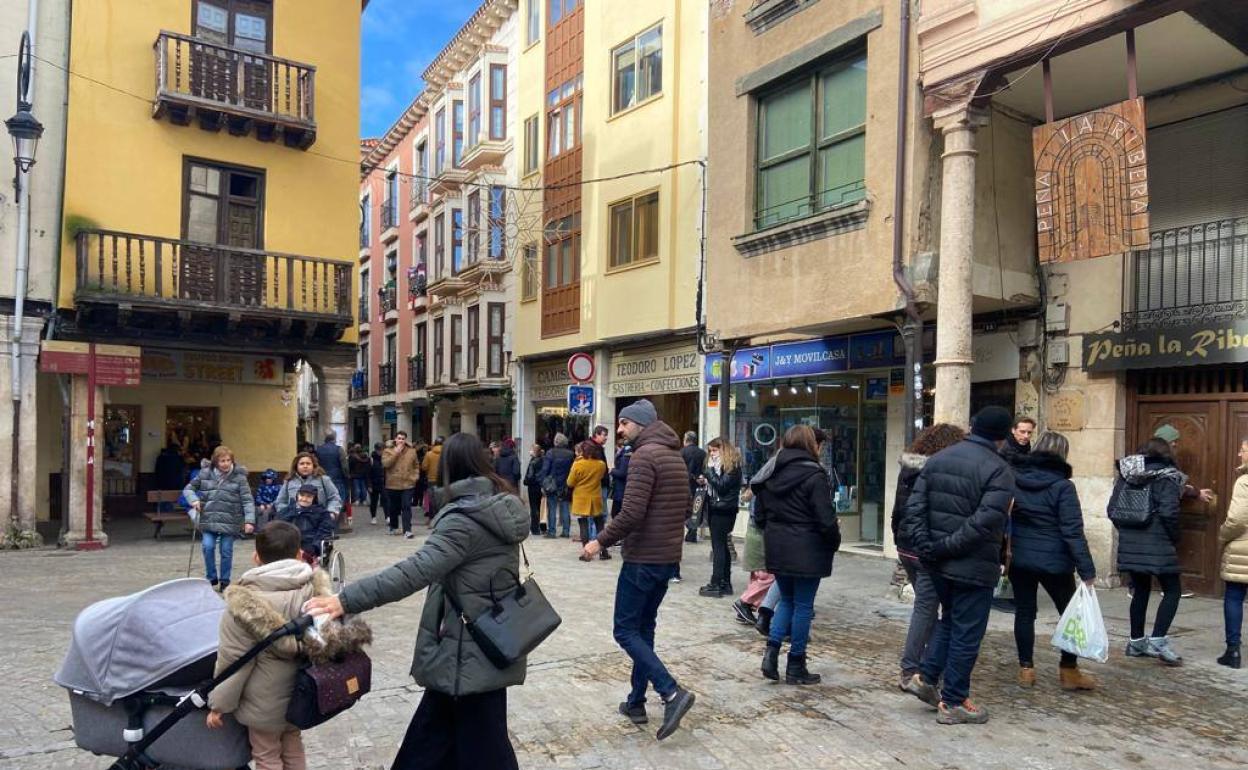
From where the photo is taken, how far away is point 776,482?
6.18 metres

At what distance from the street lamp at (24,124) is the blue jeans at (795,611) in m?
12.3

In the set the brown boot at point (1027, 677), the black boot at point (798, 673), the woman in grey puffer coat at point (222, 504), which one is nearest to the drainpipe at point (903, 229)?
the brown boot at point (1027, 677)

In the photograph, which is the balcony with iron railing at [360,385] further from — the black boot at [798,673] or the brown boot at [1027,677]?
the brown boot at [1027,677]

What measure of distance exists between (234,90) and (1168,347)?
1442 cm

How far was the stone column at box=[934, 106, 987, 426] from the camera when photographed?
32.5 feet

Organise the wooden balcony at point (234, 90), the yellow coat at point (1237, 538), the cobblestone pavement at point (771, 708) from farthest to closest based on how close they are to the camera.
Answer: the wooden balcony at point (234, 90) → the yellow coat at point (1237, 538) → the cobblestone pavement at point (771, 708)

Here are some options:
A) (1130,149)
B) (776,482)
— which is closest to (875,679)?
(776,482)

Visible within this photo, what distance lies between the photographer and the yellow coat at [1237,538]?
268 inches

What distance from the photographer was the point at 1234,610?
6.95 metres

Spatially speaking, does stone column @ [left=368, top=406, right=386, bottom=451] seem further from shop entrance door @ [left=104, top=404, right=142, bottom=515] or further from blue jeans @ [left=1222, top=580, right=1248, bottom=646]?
blue jeans @ [left=1222, top=580, right=1248, bottom=646]

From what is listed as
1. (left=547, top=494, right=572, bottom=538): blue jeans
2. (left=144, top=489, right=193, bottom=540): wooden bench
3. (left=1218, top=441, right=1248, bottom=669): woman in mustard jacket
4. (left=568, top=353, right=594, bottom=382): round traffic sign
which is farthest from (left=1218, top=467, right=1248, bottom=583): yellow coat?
(left=144, top=489, right=193, bottom=540): wooden bench

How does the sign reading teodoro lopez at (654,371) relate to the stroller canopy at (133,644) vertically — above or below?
above

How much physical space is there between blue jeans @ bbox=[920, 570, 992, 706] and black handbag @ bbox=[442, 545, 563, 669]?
2.74 m

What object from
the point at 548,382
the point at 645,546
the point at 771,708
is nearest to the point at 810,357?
the point at 771,708
